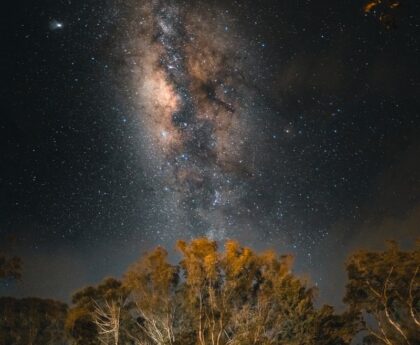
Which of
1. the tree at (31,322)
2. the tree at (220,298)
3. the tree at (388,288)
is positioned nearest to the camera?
the tree at (220,298)

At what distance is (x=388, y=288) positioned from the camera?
2034 centimetres

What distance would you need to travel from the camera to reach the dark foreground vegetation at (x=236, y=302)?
56.5 ft

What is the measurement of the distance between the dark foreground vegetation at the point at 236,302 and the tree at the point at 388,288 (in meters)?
0.05

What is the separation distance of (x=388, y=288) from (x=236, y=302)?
8.27 m

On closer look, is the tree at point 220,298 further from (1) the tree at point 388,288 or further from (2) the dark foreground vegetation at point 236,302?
(1) the tree at point 388,288

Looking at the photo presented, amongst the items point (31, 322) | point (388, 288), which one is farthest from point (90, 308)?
point (388, 288)

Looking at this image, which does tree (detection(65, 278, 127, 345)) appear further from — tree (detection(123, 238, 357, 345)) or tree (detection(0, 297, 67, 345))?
tree (detection(0, 297, 67, 345))

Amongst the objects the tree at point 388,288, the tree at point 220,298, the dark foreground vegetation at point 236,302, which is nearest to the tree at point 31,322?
the dark foreground vegetation at point 236,302

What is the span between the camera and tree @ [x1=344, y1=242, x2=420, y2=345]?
65.5 ft

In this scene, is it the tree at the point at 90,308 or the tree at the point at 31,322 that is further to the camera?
the tree at the point at 31,322

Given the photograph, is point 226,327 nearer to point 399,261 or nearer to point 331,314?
point 331,314

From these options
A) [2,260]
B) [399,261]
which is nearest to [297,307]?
[399,261]

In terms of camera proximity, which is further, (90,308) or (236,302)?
(90,308)

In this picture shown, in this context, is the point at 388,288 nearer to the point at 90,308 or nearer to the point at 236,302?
the point at 236,302
